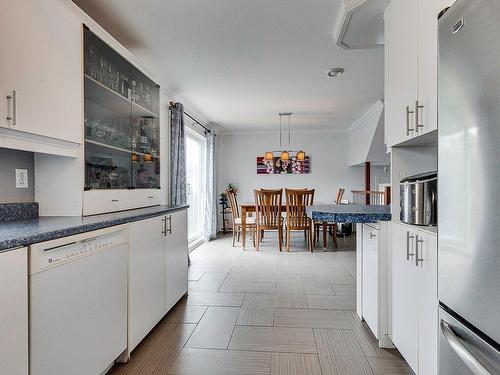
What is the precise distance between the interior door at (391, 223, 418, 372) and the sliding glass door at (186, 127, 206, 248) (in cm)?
402

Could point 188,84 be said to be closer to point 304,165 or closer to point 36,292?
point 36,292

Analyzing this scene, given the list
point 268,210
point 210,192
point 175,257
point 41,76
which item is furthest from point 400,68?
point 210,192

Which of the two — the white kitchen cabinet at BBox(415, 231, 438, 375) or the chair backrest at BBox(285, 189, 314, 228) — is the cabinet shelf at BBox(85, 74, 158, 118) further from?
the chair backrest at BBox(285, 189, 314, 228)

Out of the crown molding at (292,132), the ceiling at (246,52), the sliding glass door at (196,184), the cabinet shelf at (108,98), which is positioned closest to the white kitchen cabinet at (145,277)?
the cabinet shelf at (108,98)

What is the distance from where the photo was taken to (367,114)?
17.6 feet

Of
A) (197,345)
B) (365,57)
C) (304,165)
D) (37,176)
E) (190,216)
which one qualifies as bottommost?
(197,345)

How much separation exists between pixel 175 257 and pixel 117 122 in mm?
Result: 1224

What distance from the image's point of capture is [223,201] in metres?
6.89

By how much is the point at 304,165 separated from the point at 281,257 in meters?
2.99

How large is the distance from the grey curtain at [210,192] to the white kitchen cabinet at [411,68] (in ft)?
14.3

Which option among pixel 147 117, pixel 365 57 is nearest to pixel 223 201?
pixel 147 117

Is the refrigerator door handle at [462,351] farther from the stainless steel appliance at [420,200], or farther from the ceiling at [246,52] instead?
the ceiling at [246,52]

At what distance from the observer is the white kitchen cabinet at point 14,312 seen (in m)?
1.02

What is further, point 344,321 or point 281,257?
point 281,257
